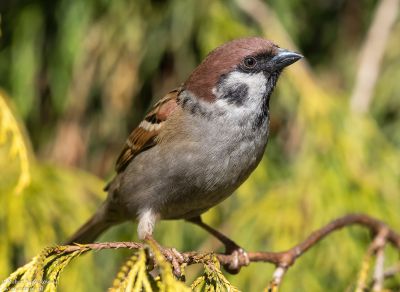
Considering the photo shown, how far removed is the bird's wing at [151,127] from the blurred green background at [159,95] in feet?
1.75

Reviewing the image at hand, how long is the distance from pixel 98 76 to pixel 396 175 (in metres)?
1.87

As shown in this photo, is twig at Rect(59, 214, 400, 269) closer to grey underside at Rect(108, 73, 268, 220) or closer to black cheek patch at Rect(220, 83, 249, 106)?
grey underside at Rect(108, 73, 268, 220)

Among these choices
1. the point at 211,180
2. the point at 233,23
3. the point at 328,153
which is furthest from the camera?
the point at 233,23

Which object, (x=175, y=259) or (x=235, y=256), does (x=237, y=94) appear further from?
(x=175, y=259)

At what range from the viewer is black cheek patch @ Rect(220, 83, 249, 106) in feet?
9.36

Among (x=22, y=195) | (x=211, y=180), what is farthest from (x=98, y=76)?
(x=211, y=180)

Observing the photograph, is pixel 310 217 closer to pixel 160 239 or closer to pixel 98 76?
pixel 160 239

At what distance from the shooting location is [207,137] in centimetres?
274

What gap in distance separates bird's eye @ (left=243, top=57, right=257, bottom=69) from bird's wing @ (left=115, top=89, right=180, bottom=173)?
341 millimetres

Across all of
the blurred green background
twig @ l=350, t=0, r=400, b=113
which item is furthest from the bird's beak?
twig @ l=350, t=0, r=400, b=113

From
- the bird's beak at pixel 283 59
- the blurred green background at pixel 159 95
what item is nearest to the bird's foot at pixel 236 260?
the blurred green background at pixel 159 95

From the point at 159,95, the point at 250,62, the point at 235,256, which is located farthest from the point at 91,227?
the point at 159,95

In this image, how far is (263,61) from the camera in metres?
2.93

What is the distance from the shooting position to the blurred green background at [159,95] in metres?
3.45
